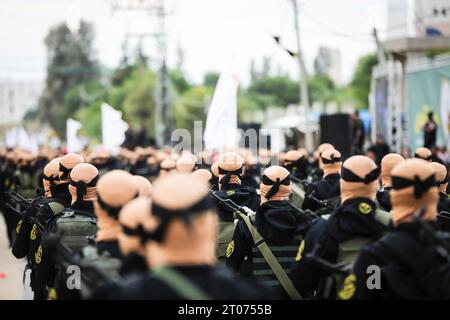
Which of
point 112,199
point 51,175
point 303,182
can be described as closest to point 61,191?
point 51,175

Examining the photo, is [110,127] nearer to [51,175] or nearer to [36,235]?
[51,175]

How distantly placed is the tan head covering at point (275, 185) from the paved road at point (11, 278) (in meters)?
3.19

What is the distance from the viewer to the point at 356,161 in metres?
6.04

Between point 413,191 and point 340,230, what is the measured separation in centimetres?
88

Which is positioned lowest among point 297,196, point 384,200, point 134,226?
point 297,196

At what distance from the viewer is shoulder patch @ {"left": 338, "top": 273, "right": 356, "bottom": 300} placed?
16.6 ft

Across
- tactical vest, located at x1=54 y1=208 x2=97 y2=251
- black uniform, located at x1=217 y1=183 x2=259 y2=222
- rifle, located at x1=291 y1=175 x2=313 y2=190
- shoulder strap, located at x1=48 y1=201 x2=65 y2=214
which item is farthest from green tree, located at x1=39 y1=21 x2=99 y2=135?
tactical vest, located at x1=54 y1=208 x2=97 y2=251

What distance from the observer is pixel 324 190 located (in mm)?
10508
